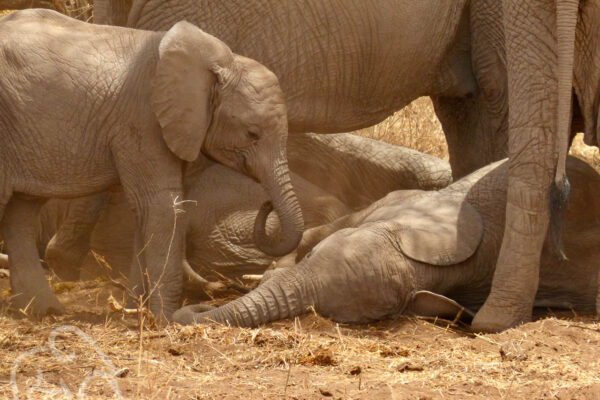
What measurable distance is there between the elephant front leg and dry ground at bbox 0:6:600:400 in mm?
154

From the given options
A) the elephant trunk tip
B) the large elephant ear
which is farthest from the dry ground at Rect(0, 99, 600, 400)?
the large elephant ear

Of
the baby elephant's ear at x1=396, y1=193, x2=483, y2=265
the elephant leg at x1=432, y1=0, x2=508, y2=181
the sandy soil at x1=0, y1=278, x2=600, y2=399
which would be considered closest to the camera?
the sandy soil at x1=0, y1=278, x2=600, y2=399

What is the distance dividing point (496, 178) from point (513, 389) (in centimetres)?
174

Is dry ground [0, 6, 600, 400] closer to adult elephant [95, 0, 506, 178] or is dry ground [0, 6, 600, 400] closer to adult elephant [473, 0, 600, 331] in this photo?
adult elephant [473, 0, 600, 331]

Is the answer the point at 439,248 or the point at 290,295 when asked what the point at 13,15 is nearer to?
the point at 290,295

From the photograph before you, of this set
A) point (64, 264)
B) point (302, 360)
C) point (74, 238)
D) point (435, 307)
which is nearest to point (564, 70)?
point (435, 307)

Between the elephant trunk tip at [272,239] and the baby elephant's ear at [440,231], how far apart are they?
432mm

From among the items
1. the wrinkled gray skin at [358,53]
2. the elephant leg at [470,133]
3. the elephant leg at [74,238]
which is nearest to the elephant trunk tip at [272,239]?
the wrinkled gray skin at [358,53]

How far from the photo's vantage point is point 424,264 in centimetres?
549

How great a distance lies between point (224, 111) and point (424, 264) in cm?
102

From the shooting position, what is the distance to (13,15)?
18.2 ft

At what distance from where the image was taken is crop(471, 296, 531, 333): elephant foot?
207 inches

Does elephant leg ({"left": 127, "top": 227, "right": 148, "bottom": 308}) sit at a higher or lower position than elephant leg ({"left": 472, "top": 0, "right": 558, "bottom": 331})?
lower

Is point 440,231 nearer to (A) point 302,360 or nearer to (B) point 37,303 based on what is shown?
(A) point 302,360
